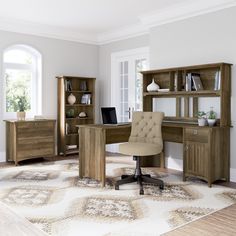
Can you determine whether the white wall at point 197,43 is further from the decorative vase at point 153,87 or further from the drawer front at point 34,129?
the drawer front at point 34,129

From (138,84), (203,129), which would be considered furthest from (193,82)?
(138,84)

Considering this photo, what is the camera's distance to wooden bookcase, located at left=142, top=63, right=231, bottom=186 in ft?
14.2

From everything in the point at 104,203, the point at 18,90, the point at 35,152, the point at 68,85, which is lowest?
the point at 104,203

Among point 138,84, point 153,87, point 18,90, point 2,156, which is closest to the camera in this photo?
point 153,87

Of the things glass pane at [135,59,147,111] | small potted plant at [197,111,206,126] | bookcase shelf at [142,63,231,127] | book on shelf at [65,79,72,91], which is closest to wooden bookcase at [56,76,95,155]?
book on shelf at [65,79,72,91]

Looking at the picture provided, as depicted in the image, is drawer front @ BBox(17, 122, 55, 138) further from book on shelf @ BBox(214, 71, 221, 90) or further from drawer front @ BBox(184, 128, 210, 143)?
book on shelf @ BBox(214, 71, 221, 90)

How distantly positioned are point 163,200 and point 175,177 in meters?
1.19

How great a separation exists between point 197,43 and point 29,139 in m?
3.40

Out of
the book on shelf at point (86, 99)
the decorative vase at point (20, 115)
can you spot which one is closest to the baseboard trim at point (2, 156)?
the decorative vase at point (20, 115)

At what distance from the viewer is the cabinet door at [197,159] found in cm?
432

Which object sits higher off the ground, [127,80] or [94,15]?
[94,15]

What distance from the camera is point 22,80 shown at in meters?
6.39

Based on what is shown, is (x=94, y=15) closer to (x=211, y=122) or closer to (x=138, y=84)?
(x=138, y=84)

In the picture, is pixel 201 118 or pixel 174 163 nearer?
pixel 201 118
